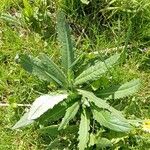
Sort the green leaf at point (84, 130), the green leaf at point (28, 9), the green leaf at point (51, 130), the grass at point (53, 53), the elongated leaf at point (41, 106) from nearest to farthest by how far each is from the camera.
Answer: the elongated leaf at point (41, 106) → the green leaf at point (84, 130) → the green leaf at point (51, 130) → the grass at point (53, 53) → the green leaf at point (28, 9)

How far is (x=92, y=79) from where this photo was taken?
2850mm

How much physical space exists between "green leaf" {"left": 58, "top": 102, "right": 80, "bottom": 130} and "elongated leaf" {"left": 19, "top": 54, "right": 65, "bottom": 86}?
0.54 ft

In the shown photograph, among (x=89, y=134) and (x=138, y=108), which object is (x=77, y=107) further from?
(x=138, y=108)

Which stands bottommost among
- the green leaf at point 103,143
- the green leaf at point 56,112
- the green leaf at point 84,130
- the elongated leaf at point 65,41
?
the green leaf at point 103,143

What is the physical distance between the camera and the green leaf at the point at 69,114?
9.05 ft

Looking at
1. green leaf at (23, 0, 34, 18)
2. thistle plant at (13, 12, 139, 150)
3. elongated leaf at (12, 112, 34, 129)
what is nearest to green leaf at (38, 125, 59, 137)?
thistle plant at (13, 12, 139, 150)

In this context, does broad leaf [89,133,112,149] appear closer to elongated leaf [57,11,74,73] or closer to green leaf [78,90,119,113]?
green leaf [78,90,119,113]

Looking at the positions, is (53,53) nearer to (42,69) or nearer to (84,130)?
(42,69)

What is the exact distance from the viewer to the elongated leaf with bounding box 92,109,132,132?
2750mm

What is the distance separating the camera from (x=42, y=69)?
2.84 m

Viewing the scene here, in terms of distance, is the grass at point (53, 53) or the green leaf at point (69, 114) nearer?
the green leaf at point (69, 114)

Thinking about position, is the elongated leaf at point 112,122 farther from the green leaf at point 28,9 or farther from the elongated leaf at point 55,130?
the green leaf at point 28,9

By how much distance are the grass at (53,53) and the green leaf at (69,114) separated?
1.13 ft

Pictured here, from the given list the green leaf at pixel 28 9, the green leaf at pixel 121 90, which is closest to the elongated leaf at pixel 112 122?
the green leaf at pixel 121 90
